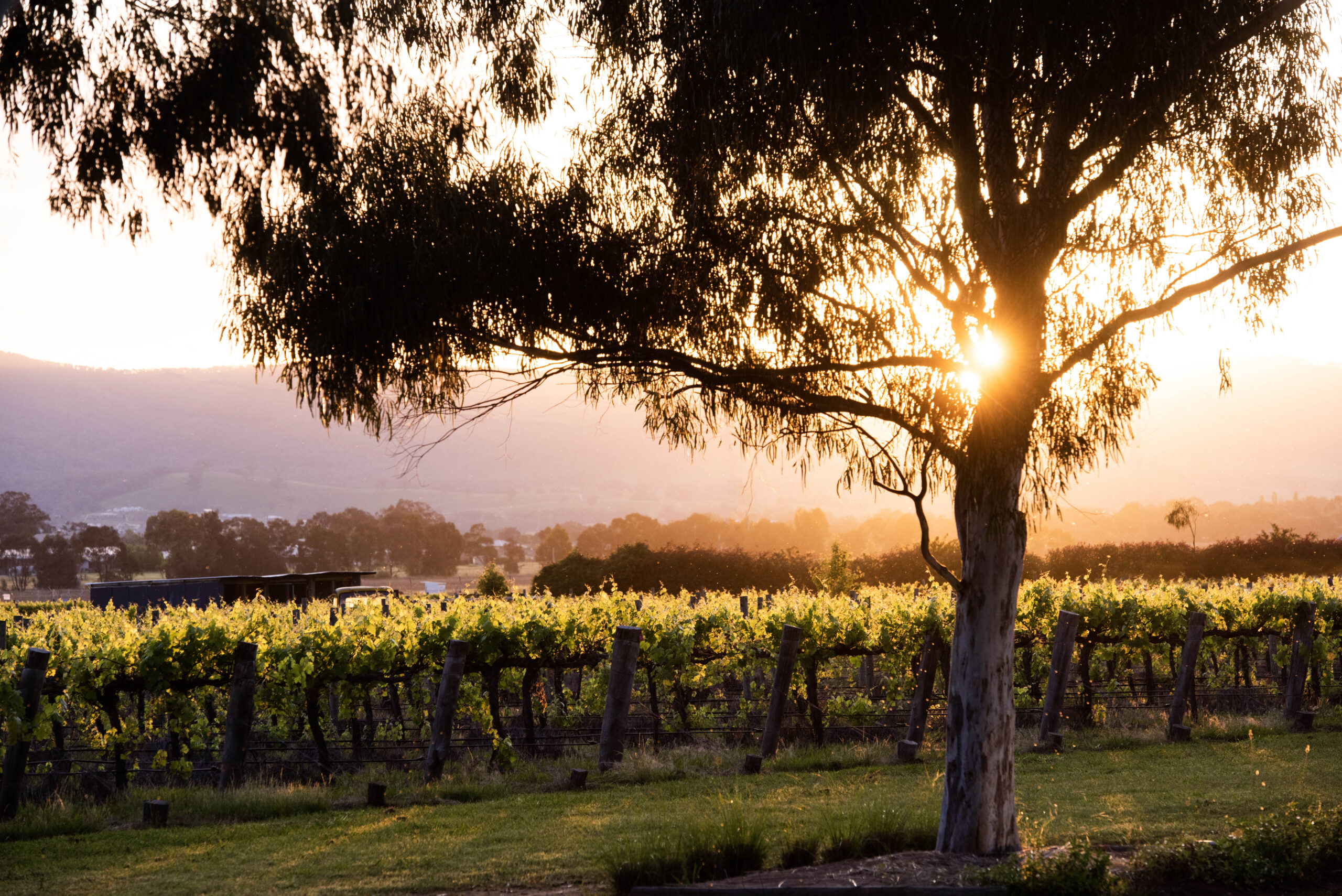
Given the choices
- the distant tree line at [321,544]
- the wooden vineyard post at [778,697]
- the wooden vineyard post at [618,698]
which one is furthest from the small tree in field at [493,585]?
the distant tree line at [321,544]

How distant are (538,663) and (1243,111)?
8694 mm

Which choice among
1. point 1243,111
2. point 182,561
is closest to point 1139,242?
point 1243,111

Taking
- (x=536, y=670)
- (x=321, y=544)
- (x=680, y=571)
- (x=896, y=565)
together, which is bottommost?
(x=536, y=670)

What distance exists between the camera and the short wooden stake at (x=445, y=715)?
32.1 ft

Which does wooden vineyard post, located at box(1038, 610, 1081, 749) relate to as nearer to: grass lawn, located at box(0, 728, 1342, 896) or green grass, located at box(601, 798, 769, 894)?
grass lawn, located at box(0, 728, 1342, 896)

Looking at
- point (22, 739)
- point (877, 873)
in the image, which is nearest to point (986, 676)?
point (877, 873)

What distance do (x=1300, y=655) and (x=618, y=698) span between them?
9.71m

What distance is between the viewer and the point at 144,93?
5.67 meters

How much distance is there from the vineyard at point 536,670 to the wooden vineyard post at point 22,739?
42mm

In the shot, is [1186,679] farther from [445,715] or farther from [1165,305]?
[445,715]

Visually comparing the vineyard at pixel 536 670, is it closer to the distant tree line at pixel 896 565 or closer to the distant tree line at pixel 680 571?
the distant tree line at pixel 896 565

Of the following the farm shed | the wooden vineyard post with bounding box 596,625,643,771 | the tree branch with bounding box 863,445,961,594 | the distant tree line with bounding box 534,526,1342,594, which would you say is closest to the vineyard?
the wooden vineyard post with bounding box 596,625,643,771

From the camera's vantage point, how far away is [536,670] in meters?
11.7

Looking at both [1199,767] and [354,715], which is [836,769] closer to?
[1199,767]
